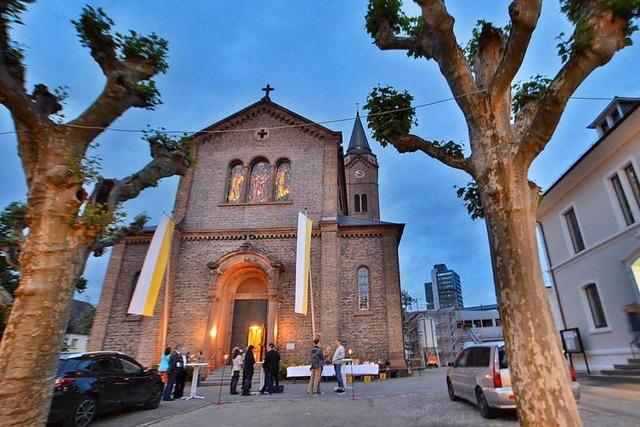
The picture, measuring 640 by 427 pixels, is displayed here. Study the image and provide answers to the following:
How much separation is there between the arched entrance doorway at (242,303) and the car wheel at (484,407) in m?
10.2

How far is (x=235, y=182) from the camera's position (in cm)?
2011

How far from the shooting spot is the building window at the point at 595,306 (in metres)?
12.6

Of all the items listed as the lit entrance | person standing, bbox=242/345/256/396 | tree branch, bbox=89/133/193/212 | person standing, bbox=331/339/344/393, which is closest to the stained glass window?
the lit entrance

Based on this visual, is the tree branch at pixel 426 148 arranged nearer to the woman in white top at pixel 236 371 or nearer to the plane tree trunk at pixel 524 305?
the plane tree trunk at pixel 524 305

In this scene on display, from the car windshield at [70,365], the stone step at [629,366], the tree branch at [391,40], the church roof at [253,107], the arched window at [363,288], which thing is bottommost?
the stone step at [629,366]

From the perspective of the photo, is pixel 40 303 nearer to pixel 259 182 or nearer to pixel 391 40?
pixel 391 40

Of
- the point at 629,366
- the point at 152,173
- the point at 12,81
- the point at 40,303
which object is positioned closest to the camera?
the point at 40,303

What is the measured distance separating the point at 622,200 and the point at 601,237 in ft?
5.02

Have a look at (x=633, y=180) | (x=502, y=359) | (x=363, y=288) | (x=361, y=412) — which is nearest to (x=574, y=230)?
(x=633, y=180)

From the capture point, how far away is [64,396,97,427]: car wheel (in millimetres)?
6508

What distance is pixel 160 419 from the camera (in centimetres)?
744

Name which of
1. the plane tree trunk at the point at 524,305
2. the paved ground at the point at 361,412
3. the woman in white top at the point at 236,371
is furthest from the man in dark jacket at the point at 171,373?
the plane tree trunk at the point at 524,305

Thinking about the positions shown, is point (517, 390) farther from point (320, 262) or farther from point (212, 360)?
point (212, 360)

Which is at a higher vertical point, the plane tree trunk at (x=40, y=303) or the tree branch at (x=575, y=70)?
the tree branch at (x=575, y=70)
